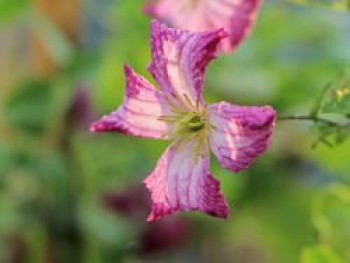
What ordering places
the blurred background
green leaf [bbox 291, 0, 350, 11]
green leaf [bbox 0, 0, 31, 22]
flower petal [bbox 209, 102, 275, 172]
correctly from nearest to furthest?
flower petal [bbox 209, 102, 275, 172] < green leaf [bbox 291, 0, 350, 11] < green leaf [bbox 0, 0, 31, 22] < the blurred background

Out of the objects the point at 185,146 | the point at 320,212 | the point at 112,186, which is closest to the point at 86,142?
the point at 112,186

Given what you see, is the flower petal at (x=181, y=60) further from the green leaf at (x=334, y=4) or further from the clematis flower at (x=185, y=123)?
the green leaf at (x=334, y=4)

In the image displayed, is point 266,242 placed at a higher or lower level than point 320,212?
lower

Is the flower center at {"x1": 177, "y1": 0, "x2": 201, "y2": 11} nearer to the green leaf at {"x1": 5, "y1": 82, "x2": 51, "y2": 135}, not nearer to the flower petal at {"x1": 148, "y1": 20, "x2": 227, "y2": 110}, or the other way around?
the flower petal at {"x1": 148, "y1": 20, "x2": 227, "y2": 110}

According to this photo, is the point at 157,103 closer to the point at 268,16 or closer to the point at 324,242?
the point at 324,242

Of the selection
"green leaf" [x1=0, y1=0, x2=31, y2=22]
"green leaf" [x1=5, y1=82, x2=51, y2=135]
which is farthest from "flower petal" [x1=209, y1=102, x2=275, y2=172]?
"green leaf" [x1=5, y1=82, x2=51, y2=135]

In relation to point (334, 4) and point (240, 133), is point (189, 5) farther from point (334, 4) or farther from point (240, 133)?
point (240, 133)

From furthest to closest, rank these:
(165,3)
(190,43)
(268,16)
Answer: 1. (268,16)
2. (165,3)
3. (190,43)
